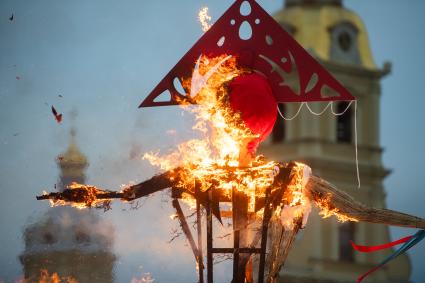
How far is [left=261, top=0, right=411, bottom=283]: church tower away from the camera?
131ft

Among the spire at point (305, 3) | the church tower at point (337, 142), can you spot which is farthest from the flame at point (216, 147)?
the spire at point (305, 3)

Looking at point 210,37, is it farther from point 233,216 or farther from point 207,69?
point 233,216

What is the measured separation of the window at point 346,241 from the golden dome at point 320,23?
300 inches

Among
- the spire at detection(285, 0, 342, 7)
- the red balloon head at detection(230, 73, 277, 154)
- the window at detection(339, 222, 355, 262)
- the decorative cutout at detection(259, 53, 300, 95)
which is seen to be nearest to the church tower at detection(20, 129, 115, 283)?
the decorative cutout at detection(259, 53, 300, 95)

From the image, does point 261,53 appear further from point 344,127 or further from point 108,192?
point 344,127

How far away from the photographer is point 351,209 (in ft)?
30.3

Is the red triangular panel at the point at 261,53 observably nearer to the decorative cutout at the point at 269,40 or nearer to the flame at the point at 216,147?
the decorative cutout at the point at 269,40

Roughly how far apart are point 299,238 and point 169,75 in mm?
30791

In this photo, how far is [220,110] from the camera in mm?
9398

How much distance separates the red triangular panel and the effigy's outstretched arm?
983 mm

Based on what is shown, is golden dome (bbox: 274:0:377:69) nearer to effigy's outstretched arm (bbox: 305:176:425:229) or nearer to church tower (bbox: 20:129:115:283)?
church tower (bbox: 20:129:115:283)

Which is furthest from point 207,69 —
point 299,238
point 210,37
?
point 299,238

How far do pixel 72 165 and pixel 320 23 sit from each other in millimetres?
30567

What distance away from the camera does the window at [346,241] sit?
4138 cm
